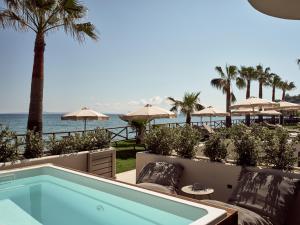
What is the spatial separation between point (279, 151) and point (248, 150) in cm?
52

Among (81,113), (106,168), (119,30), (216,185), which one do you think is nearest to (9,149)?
(106,168)

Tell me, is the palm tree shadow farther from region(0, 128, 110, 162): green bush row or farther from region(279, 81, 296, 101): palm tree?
region(279, 81, 296, 101): palm tree

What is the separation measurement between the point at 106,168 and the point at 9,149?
249 cm

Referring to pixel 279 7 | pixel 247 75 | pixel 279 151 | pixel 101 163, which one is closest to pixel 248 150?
pixel 279 151

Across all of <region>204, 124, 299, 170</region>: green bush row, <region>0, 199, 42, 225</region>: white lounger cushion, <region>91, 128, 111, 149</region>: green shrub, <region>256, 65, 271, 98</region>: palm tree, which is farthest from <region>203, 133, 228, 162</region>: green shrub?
<region>256, 65, 271, 98</region>: palm tree

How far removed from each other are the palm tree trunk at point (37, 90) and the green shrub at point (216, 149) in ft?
18.1

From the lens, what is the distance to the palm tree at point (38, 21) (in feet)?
28.1

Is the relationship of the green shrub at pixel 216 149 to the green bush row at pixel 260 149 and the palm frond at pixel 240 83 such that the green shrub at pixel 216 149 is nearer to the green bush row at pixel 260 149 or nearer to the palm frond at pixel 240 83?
the green bush row at pixel 260 149

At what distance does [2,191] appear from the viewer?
518 cm

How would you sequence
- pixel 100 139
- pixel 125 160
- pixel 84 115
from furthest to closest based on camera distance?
pixel 84 115, pixel 125 160, pixel 100 139

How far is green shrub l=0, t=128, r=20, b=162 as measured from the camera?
557 centimetres

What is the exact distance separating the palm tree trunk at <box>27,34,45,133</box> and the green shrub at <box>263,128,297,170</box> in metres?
6.67

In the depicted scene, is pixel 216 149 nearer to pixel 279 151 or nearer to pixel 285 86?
pixel 279 151

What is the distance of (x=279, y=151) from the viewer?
4594mm
